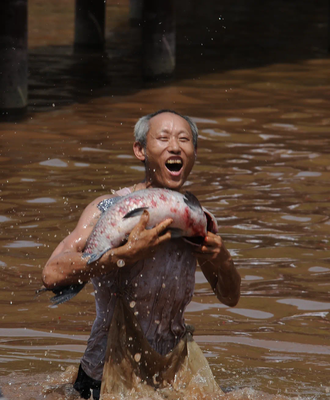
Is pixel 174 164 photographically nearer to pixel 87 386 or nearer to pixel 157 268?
pixel 157 268

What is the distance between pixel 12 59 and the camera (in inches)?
548

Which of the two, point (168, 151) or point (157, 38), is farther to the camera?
point (157, 38)

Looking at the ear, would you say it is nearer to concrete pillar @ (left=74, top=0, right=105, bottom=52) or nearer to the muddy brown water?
the muddy brown water

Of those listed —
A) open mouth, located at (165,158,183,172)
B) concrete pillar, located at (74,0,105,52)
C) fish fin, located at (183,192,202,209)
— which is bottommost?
concrete pillar, located at (74,0,105,52)

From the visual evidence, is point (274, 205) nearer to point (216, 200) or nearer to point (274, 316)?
point (216, 200)

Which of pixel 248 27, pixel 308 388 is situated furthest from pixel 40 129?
pixel 248 27

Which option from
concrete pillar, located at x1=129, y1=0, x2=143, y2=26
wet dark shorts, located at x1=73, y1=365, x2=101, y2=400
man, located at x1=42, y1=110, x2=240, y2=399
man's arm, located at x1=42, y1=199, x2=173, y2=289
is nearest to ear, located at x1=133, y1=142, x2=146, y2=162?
man, located at x1=42, y1=110, x2=240, y2=399

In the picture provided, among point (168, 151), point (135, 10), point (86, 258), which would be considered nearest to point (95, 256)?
point (86, 258)

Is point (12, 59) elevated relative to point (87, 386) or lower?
lower

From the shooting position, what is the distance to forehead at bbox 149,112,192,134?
4.55 metres

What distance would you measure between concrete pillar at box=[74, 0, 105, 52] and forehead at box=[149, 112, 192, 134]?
1602 cm

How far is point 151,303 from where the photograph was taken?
4.52 m

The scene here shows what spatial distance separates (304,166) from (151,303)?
6632mm

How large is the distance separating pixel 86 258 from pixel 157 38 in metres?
13.1
